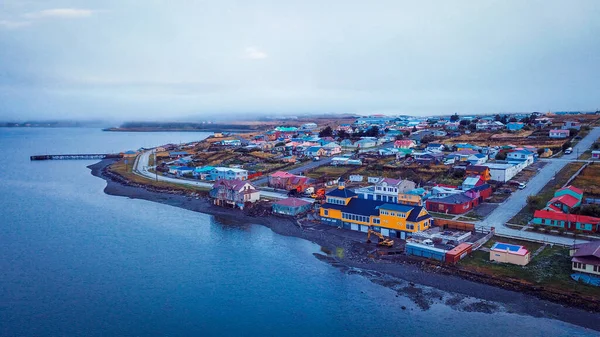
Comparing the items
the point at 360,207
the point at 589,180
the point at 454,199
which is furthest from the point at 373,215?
the point at 589,180

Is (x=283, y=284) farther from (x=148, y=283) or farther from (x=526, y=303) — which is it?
(x=526, y=303)

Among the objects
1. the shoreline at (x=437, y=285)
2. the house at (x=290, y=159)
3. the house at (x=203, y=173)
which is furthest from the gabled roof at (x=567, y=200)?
the house at (x=203, y=173)

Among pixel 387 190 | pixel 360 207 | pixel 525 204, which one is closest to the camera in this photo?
pixel 360 207

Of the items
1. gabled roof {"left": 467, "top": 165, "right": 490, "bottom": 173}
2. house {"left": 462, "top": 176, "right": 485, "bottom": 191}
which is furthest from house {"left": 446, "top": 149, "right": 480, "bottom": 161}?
house {"left": 462, "top": 176, "right": 485, "bottom": 191}

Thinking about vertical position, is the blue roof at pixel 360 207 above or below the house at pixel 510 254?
above

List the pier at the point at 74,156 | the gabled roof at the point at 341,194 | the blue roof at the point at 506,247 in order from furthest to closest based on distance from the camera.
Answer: the pier at the point at 74,156 < the gabled roof at the point at 341,194 < the blue roof at the point at 506,247

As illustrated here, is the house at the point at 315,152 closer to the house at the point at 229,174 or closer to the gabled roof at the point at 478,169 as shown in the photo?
the house at the point at 229,174

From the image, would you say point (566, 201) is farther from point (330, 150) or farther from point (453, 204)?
point (330, 150)
